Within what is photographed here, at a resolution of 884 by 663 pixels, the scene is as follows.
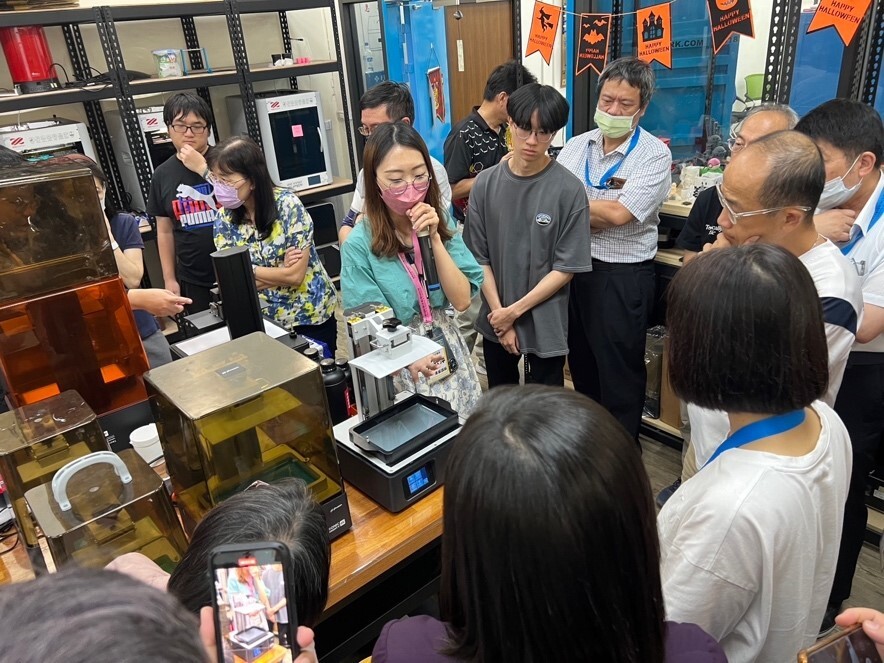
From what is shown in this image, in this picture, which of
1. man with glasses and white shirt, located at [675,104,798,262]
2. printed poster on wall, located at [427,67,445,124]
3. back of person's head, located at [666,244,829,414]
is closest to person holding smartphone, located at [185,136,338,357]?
man with glasses and white shirt, located at [675,104,798,262]

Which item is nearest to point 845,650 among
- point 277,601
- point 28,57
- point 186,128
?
point 277,601

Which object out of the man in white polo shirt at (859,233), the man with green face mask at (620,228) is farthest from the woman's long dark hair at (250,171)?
the man in white polo shirt at (859,233)

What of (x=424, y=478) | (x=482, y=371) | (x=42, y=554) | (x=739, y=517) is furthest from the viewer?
(x=482, y=371)

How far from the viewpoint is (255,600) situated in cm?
61

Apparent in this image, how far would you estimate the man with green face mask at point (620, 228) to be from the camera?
7.42 feet

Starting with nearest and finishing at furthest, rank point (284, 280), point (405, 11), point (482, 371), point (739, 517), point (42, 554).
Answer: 1. point (739, 517)
2. point (42, 554)
3. point (284, 280)
4. point (482, 371)
5. point (405, 11)

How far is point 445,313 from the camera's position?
1.90 m

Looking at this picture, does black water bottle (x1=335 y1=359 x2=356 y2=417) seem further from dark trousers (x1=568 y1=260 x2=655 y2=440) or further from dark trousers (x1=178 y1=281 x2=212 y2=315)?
dark trousers (x1=178 y1=281 x2=212 y2=315)

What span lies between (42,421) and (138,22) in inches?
134

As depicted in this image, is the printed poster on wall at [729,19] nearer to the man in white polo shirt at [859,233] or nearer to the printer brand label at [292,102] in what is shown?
the man in white polo shirt at [859,233]

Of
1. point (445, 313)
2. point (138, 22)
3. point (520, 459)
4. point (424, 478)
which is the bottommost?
point (424, 478)

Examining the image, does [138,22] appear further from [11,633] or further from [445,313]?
[11,633]

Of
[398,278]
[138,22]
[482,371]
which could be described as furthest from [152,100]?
[398,278]

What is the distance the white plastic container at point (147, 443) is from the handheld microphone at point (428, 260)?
2.69 feet
